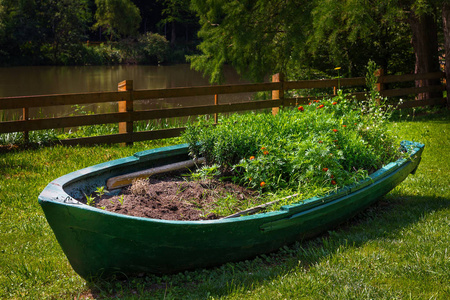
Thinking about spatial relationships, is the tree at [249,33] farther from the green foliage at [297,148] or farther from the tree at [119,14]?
the tree at [119,14]

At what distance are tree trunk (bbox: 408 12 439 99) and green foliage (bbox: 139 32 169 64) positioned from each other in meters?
→ 35.3

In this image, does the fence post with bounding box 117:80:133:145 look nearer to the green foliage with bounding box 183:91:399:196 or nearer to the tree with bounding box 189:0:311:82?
the green foliage with bounding box 183:91:399:196

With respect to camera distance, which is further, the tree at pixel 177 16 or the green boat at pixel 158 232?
the tree at pixel 177 16

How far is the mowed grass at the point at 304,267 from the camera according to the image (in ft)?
12.0

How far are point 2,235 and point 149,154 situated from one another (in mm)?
1604

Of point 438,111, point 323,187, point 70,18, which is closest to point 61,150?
point 323,187

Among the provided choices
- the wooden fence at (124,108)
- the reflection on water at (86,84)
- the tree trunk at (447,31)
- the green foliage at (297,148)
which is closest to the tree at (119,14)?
the reflection on water at (86,84)

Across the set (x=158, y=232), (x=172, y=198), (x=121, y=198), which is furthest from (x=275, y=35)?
(x=158, y=232)

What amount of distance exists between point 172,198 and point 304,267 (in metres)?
1.39

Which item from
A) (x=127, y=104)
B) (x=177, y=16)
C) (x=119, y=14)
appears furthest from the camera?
(x=177, y=16)

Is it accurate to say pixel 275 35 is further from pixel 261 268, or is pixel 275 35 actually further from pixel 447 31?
pixel 261 268

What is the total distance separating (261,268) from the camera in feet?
13.3

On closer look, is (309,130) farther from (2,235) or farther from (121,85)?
(121,85)

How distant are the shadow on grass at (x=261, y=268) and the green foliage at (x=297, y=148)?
1.72 ft
